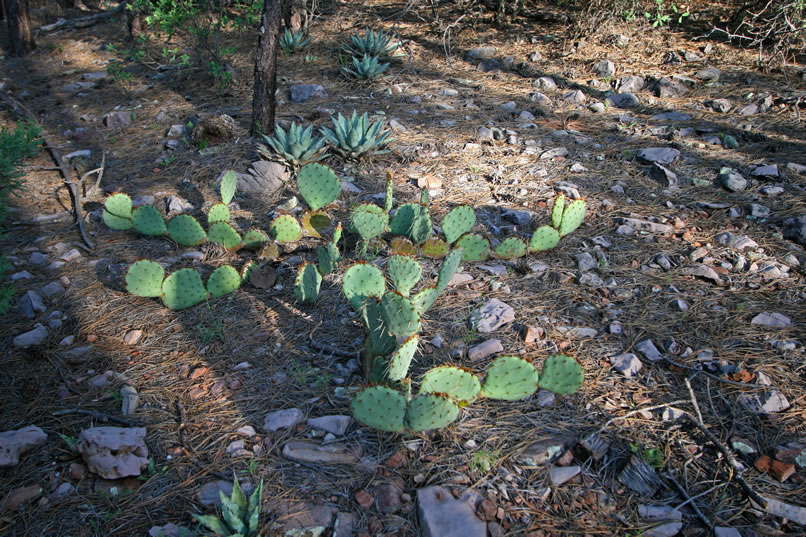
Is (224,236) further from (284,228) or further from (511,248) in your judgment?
(511,248)

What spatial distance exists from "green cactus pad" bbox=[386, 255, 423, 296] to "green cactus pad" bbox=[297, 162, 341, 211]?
3.76 feet

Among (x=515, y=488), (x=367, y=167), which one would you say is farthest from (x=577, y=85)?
(x=515, y=488)

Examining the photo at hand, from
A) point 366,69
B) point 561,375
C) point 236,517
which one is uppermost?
point 366,69

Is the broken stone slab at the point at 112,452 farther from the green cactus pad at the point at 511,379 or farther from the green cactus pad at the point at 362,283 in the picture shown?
the green cactus pad at the point at 511,379

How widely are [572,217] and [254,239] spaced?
2.04 m

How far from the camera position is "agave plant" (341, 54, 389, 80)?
19.1 feet

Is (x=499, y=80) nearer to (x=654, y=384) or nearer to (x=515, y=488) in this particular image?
(x=654, y=384)

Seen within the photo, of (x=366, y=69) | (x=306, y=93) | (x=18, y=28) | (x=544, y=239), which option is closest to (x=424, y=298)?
(x=544, y=239)

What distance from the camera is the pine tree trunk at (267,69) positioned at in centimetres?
433

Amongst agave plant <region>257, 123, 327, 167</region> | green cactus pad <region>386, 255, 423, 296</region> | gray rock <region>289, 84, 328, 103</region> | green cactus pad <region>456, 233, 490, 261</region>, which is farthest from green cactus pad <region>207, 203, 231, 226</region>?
gray rock <region>289, 84, 328, 103</region>

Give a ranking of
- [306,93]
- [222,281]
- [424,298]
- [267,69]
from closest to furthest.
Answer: [424,298] → [222,281] → [267,69] → [306,93]

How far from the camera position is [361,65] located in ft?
19.2

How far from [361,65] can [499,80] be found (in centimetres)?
154

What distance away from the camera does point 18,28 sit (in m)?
7.47
